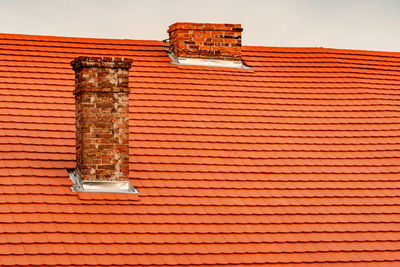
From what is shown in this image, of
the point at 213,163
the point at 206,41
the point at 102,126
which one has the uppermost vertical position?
the point at 206,41

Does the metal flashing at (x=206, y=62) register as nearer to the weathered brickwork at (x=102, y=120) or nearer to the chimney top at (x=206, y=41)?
the chimney top at (x=206, y=41)

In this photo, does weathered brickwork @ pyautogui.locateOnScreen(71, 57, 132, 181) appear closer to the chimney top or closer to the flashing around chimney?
the flashing around chimney

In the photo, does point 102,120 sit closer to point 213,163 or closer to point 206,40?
point 213,163

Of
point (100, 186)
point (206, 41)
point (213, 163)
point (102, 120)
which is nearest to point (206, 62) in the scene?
point (206, 41)

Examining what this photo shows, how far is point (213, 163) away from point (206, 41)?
3547 millimetres

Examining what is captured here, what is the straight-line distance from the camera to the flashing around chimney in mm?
10766

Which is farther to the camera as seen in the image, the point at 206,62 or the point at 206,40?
the point at 206,40

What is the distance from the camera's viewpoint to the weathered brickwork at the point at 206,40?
14.5 metres

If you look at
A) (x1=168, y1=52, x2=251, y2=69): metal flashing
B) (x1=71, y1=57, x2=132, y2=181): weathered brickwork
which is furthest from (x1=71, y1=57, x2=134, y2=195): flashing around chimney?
(x1=168, y1=52, x2=251, y2=69): metal flashing

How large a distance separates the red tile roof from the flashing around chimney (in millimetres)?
256

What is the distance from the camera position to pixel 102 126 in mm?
10859

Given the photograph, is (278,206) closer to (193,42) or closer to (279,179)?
(279,179)

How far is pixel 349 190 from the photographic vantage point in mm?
11812

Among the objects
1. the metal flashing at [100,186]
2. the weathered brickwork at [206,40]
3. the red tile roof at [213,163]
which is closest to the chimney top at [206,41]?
the weathered brickwork at [206,40]
